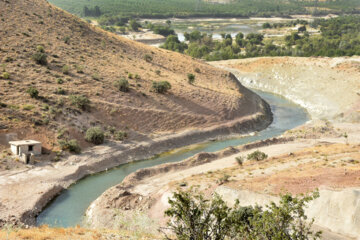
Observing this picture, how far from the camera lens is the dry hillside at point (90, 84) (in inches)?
2019

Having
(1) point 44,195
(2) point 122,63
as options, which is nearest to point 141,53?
(2) point 122,63

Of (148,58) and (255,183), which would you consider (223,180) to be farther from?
(148,58)

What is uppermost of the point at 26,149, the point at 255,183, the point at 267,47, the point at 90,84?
the point at 267,47

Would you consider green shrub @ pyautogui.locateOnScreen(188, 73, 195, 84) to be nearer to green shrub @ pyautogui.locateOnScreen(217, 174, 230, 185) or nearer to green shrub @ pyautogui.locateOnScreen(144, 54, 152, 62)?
green shrub @ pyautogui.locateOnScreen(144, 54, 152, 62)

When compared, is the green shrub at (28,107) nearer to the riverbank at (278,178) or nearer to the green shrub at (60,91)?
the green shrub at (60,91)

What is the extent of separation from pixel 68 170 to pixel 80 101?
13.1m

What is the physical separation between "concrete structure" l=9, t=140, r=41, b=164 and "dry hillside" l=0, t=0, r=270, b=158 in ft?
6.87

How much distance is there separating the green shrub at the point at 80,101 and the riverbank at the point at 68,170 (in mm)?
7324

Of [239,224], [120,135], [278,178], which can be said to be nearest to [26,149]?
[120,135]

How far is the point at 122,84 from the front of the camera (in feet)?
201

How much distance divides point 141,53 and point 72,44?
13.2 meters

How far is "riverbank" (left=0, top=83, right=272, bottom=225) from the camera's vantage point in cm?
3538

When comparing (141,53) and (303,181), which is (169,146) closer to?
(303,181)

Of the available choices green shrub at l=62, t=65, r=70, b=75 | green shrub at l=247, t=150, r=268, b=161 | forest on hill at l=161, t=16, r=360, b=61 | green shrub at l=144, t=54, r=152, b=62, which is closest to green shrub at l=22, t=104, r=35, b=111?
green shrub at l=62, t=65, r=70, b=75
